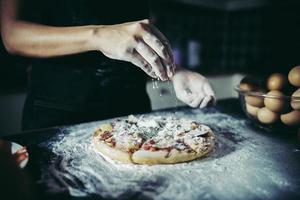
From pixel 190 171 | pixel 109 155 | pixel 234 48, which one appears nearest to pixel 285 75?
pixel 190 171

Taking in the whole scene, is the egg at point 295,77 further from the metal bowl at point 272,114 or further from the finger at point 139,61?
the finger at point 139,61

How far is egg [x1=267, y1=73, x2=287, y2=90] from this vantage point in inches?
43.1

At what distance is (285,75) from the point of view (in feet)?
3.70

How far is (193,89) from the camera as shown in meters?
1.19

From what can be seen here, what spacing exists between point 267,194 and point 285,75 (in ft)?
1.89

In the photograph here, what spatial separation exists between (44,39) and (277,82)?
798 mm

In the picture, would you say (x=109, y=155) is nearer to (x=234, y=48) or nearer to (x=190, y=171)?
(x=190, y=171)

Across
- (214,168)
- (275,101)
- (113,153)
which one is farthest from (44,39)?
(275,101)

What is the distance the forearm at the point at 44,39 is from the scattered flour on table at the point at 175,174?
0.94 feet

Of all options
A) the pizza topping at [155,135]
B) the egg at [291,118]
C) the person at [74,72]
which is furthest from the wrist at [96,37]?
→ the egg at [291,118]

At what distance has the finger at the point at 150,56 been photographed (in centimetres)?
87

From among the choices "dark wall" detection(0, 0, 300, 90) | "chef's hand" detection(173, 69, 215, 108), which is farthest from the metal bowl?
"dark wall" detection(0, 0, 300, 90)

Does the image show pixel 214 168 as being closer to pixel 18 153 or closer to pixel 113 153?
pixel 113 153

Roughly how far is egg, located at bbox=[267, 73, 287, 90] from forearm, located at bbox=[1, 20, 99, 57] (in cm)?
63
